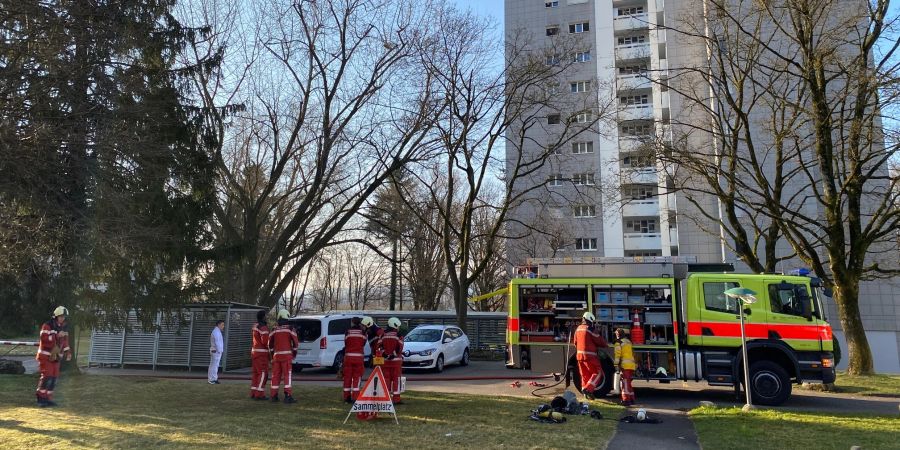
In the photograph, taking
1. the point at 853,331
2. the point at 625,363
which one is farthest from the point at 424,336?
the point at 853,331

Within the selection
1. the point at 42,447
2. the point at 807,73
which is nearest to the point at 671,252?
the point at 807,73

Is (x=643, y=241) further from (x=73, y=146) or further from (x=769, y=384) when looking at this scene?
(x=73, y=146)

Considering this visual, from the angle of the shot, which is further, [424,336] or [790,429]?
[424,336]

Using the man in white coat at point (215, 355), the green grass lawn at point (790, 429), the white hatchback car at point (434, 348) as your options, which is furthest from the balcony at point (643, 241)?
the man in white coat at point (215, 355)

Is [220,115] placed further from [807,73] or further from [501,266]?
[501,266]

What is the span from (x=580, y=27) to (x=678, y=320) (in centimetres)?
3948

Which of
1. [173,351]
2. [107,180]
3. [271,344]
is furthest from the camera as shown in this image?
[173,351]

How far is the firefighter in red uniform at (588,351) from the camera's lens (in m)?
11.4

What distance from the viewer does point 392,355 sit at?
1070 cm

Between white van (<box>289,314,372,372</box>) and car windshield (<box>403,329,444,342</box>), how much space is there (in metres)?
2.41

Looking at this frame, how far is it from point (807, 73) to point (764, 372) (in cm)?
866

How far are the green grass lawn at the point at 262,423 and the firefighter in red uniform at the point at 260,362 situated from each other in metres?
0.34

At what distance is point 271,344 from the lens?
11.5 m

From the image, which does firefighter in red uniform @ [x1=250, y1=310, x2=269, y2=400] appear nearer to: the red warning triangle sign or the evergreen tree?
the evergreen tree
